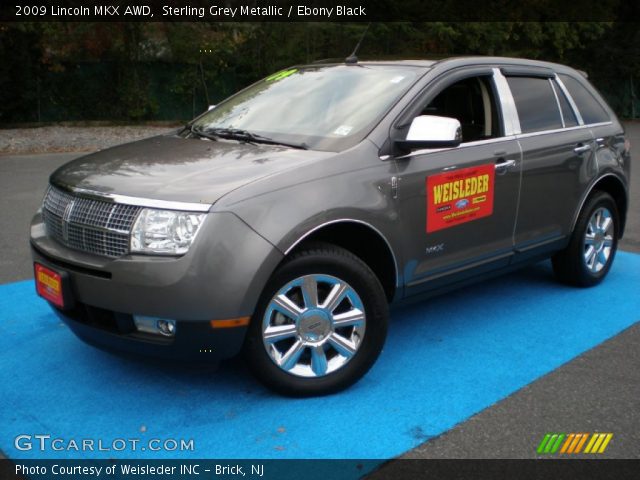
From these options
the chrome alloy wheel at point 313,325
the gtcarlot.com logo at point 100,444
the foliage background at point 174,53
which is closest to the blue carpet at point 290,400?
the gtcarlot.com logo at point 100,444

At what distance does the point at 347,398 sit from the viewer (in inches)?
149

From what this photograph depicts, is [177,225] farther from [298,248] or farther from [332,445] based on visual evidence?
[332,445]

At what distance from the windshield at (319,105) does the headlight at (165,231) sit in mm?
1005

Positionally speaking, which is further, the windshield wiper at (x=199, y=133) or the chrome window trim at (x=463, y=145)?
the windshield wiper at (x=199, y=133)

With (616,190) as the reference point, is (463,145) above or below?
above

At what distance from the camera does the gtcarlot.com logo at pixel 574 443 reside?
10.8 feet

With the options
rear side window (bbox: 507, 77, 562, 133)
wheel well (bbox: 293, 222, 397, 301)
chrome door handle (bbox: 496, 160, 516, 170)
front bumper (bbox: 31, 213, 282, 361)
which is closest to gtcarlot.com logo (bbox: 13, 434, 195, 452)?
front bumper (bbox: 31, 213, 282, 361)

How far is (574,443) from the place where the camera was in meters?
3.36

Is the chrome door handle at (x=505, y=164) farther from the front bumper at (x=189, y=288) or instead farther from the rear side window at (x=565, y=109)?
the front bumper at (x=189, y=288)

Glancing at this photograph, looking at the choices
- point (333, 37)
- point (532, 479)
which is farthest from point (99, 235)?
point (333, 37)

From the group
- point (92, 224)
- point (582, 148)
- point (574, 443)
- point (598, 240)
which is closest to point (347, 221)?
point (92, 224)

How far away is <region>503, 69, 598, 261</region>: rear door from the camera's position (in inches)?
192

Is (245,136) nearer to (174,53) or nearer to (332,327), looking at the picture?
(332,327)

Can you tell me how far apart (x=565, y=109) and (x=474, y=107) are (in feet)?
3.39
